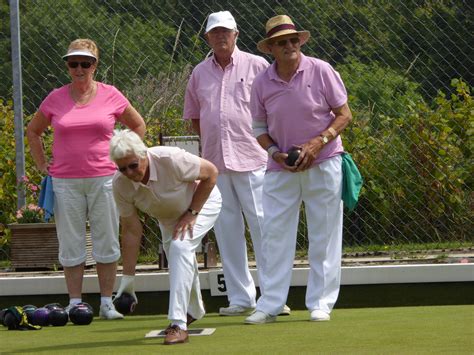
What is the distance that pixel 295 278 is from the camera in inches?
322

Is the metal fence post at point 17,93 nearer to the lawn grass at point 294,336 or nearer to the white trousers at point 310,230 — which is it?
the lawn grass at point 294,336

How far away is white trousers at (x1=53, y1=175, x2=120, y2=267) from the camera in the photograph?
24.9ft

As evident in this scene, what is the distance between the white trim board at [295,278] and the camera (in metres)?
8.02

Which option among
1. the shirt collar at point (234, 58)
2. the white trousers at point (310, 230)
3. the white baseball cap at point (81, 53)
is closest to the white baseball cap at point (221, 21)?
the shirt collar at point (234, 58)

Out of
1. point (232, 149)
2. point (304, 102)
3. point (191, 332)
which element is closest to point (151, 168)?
point (191, 332)

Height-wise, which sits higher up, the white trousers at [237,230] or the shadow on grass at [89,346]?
the white trousers at [237,230]

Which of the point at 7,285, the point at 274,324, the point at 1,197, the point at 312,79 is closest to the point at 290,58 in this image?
the point at 312,79

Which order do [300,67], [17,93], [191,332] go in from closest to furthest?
[191,332], [300,67], [17,93]

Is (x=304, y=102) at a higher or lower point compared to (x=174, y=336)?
higher

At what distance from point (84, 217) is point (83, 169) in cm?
32

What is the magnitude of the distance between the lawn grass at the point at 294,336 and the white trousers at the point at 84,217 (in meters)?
0.43

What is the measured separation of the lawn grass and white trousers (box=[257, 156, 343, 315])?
0.15m

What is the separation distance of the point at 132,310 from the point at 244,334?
157cm

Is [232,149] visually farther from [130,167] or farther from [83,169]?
[130,167]
